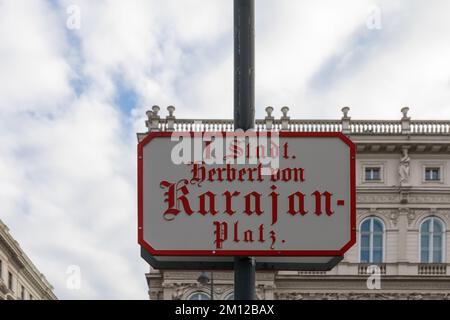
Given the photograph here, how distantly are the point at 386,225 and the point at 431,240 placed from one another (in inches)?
113

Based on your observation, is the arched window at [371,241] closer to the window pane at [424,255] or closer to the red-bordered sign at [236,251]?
the window pane at [424,255]

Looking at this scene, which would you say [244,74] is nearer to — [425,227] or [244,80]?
[244,80]

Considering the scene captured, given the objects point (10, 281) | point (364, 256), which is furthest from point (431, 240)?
point (10, 281)

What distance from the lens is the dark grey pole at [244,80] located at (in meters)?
5.25

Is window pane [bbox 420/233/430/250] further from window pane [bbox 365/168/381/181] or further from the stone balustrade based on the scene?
the stone balustrade

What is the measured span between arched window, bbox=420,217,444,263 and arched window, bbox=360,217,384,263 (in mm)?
2512

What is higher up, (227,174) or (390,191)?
(390,191)

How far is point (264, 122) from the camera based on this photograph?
54719 millimetres

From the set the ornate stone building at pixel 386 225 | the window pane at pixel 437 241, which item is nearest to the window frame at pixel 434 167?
the ornate stone building at pixel 386 225

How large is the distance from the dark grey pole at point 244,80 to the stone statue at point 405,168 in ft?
160

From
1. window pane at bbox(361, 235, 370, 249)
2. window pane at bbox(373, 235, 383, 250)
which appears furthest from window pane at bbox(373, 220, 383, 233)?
window pane at bbox(361, 235, 370, 249)
